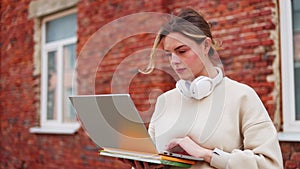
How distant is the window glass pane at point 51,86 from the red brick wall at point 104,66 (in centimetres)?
23

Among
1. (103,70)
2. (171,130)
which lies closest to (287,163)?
(171,130)

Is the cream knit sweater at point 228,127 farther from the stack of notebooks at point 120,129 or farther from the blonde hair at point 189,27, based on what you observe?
the blonde hair at point 189,27

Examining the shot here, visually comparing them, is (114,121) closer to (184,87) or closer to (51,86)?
(184,87)

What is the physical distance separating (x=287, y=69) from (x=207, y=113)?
2.41 meters

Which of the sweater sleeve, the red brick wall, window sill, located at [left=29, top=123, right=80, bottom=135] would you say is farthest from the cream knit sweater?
window sill, located at [left=29, top=123, right=80, bottom=135]

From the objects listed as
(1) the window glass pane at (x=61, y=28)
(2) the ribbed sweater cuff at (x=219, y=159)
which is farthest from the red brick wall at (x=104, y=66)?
(2) the ribbed sweater cuff at (x=219, y=159)

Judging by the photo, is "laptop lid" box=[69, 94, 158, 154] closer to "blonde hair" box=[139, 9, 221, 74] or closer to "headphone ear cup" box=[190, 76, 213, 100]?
"headphone ear cup" box=[190, 76, 213, 100]

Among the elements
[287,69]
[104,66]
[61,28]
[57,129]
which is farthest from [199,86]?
[61,28]

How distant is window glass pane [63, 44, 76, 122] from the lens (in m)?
7.18

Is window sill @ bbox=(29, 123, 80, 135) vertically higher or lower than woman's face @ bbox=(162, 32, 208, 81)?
lower

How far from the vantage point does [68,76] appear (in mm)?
7316

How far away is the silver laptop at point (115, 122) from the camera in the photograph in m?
2.04

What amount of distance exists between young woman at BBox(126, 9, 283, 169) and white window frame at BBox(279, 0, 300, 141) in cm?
223

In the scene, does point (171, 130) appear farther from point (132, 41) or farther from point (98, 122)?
point (132, 41)
